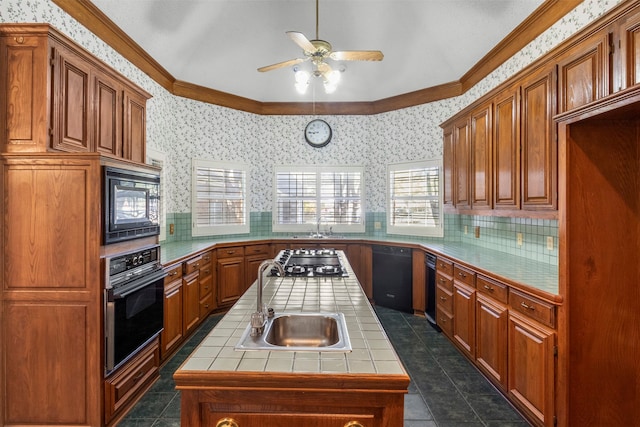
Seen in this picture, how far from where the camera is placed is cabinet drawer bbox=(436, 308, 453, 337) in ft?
10.8

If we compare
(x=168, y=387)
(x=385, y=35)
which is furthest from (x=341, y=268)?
(x=385, y=35)

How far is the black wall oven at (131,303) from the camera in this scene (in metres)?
2.03

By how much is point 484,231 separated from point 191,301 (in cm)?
335

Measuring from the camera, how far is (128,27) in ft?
10.4

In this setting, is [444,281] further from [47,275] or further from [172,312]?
[47,275]

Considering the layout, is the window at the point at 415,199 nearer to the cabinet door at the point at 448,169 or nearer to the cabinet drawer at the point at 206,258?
the cabinet door at the point at 448,169

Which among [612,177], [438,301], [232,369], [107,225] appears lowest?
[438,301]

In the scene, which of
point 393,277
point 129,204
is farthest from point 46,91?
point 393,277

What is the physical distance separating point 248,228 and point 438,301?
2.97m

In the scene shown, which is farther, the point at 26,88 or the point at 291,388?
the point at 26,88

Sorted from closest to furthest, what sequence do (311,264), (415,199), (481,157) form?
(311,264)
(481,157)
(415,199)

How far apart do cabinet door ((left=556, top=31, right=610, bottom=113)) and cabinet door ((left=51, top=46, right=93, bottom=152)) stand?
3.13m

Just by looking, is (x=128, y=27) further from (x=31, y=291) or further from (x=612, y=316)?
(x=612, y=316)

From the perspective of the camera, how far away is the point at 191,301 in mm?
3504
